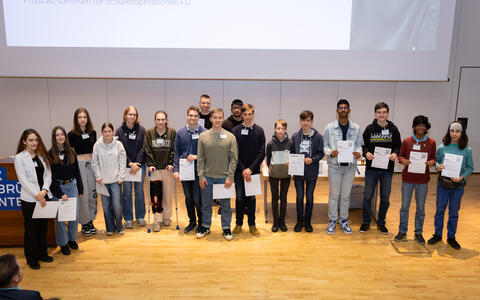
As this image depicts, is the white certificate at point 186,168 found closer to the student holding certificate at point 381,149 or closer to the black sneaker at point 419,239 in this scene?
the student holding certificate at point 381,149

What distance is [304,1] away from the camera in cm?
529

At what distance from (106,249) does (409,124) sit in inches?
258

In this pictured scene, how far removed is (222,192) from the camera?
3924mm

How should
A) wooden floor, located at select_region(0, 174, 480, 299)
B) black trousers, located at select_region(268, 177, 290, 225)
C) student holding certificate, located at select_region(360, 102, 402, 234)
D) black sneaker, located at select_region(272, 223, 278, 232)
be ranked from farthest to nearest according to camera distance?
1. black sneaker, located at select_region(272, 223, 278, 232)
2. black trousers, located at select_region(268, 177, 290, 225)
3. student holding certificate, located at select_region(360, 102, 402, 234)
4. wooden floor, located at select_region(0, 174, 480, 299)

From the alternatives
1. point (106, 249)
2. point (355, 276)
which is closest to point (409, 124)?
point (355, 276)

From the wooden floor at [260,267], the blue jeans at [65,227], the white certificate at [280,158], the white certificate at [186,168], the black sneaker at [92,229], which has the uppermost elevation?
the white certificate at [280,158]

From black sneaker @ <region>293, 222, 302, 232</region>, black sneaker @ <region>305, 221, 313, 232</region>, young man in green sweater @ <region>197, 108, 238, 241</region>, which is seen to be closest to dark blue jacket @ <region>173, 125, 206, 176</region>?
young man in green sweater @ <region>197, 108, 238, 241</region>

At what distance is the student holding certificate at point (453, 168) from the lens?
12.0ft

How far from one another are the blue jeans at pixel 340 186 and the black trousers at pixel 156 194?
2243mm

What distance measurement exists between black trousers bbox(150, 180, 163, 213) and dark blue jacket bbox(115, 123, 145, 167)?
13.5 inches

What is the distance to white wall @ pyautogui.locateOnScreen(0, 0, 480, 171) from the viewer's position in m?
6.83

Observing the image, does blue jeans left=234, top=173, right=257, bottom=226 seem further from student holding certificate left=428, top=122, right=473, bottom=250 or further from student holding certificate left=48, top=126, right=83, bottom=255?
student holding certificate left=428, top=122, right=473, bottom=250

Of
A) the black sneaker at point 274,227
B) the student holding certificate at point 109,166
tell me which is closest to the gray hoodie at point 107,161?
the student holding certificate at point 109,166

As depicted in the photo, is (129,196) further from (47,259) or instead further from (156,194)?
(47,259)
